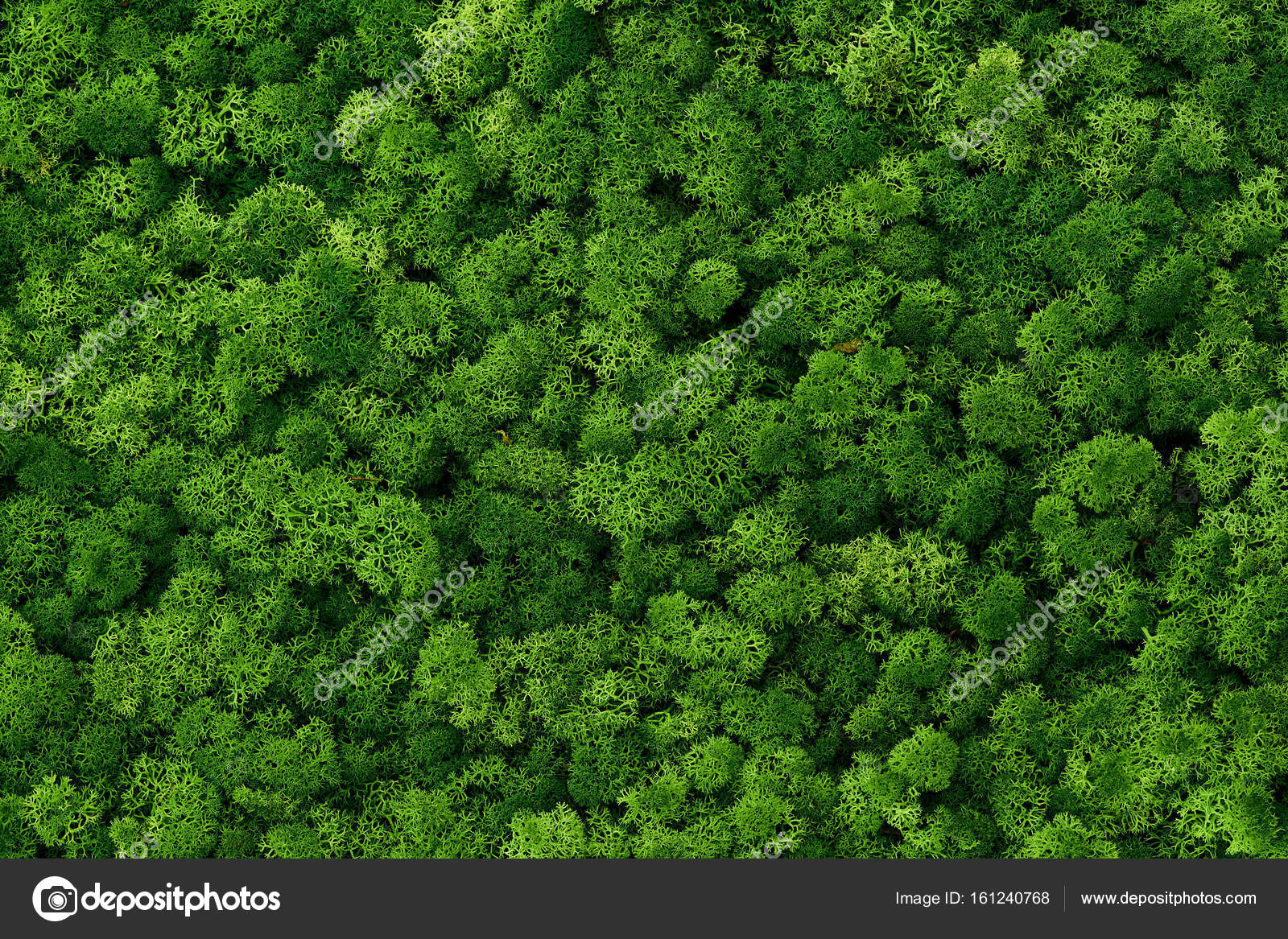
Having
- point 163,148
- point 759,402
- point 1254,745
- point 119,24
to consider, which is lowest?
point 1254,745

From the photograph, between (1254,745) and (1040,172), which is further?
(1040,172)

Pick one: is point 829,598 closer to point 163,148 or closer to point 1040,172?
Result: point 1040,172

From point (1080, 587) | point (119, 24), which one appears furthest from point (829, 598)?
point (119, 24)

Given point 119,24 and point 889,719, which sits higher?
point 119,24

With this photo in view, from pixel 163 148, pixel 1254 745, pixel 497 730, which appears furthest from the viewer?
pixel 163 148

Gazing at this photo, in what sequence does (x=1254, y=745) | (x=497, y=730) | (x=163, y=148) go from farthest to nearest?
1. (x=163, y=148)
2. (x=497, y=730)
3. (x=1254, y=745)

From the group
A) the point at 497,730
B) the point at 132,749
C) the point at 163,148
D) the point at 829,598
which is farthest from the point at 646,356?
the point at 132,749
